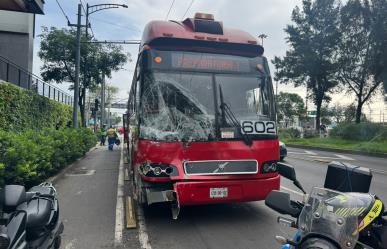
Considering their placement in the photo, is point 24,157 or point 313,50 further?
point 313,50

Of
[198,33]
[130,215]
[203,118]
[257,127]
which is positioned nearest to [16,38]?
[198,33]

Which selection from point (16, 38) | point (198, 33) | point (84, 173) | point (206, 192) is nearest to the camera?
point (206, 192)

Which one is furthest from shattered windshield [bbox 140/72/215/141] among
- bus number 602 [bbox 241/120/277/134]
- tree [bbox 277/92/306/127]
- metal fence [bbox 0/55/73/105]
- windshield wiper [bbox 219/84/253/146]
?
tree [bbox 277/92/306/127]

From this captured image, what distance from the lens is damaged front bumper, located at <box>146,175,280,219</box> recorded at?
245 inches

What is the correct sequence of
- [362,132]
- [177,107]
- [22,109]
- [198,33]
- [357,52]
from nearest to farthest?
[177,107]
[198,33]
[22,109]
[362,132]
[357,52]

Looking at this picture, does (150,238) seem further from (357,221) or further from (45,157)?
(45,157)

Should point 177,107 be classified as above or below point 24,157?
above

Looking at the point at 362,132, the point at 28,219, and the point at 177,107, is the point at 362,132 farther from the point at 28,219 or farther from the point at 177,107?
the point at 28,219

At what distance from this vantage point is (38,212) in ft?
12.9

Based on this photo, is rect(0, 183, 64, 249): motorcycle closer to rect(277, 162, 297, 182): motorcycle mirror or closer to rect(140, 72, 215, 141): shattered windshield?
rect(140, 72, 215, 141): shattered windshield

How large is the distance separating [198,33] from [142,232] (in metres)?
3.47

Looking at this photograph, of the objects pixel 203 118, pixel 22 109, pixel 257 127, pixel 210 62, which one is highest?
pixel 210 62

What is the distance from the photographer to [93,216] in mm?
7430

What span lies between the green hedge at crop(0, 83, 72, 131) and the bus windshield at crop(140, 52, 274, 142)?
7.46 metres
